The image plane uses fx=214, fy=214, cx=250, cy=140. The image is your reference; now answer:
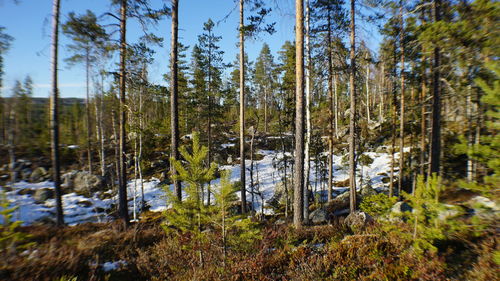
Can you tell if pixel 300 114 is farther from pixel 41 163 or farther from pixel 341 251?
pixel 41 163

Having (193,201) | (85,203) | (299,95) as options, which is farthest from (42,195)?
(299,95)

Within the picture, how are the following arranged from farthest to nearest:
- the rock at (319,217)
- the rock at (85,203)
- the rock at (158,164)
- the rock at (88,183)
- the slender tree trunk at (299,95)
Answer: the rock at (158,164), the rock at (88,183), the rock at (85,203), the rock at (319,217), the slender tree trunk at (299,95)

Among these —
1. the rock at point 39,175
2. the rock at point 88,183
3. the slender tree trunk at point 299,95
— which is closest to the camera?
the slender tree trunk at point 299,95

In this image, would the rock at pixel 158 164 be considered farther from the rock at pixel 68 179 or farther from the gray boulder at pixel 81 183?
the rock at pixel 68 179

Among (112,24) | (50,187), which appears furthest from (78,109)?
(112,24)

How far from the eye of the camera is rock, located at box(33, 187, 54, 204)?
792 inches

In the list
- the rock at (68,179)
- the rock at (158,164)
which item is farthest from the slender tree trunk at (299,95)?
the rock at (68,179)

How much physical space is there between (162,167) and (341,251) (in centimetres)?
2446

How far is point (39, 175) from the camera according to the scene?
77.7ft

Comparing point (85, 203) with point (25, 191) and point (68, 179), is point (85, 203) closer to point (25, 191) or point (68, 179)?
point (68, 179)

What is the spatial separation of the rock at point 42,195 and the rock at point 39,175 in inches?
142

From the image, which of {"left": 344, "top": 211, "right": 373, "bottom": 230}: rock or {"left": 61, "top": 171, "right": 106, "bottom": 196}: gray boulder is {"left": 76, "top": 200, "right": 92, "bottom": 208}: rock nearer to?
{"left": 61, "top": 171, "right": 106, "bottom": 196}: gray boulder

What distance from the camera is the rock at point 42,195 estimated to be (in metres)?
20.1

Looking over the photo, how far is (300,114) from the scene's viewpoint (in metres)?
7.09
